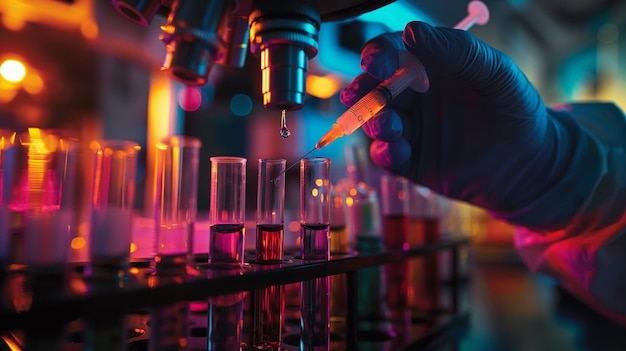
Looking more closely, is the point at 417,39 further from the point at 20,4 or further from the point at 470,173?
the point at 20,4

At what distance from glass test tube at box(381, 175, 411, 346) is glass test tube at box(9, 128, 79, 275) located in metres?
0.91

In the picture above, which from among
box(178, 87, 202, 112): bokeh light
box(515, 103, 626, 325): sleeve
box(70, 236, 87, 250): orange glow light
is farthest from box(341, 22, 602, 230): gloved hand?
box(178, 87, 202, 112): bokeh light

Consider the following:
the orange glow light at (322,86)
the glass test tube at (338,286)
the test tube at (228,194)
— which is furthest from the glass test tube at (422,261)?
the orange glow light at (322,86)

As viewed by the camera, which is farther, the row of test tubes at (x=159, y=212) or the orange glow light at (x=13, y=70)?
the orange glow light at (x=13, y=70)

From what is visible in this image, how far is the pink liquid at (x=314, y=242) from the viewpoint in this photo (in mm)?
917

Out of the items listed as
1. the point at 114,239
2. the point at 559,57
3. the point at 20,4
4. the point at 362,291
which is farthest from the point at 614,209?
the point at 559,57

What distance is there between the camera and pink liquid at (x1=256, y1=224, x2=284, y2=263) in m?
0.88

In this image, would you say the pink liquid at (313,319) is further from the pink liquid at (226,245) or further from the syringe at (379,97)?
the syringe at (379,97)

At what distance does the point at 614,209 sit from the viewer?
4.17 ft

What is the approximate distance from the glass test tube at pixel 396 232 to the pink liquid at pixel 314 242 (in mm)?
452

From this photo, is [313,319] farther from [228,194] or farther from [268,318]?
[228,194]

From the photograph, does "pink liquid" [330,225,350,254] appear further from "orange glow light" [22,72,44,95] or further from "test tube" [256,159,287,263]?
"orange glow light" [22,72,44,95]

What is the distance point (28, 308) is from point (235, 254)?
0.38 metres

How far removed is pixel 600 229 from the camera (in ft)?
4.26
